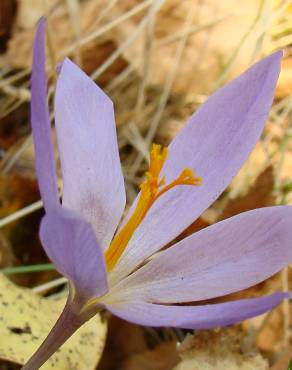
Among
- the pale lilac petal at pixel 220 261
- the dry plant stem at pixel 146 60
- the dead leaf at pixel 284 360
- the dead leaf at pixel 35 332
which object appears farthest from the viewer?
the dry plant stem at pixel 146 60

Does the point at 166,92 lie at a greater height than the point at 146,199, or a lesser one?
lesser

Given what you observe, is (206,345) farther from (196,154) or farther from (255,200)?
(255,200)

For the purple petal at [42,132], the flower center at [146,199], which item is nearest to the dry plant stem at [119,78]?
the flower center at [146,199]

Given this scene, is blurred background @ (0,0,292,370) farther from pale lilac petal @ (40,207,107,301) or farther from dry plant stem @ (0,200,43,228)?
pale lilac petal @ (40,207,107,301)

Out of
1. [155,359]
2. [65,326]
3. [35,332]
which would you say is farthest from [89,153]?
[155,359]

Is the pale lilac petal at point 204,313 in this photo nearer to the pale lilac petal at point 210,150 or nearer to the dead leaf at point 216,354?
the pale lilac petal at point 210,150

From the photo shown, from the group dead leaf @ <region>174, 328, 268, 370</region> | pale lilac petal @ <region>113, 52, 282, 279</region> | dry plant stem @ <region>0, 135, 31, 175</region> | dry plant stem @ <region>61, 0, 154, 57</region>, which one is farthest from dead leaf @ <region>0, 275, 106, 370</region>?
dry plant stem @ <region>61, 0, 154, 57</region>

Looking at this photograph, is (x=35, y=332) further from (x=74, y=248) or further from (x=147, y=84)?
(x=147, y=84)
